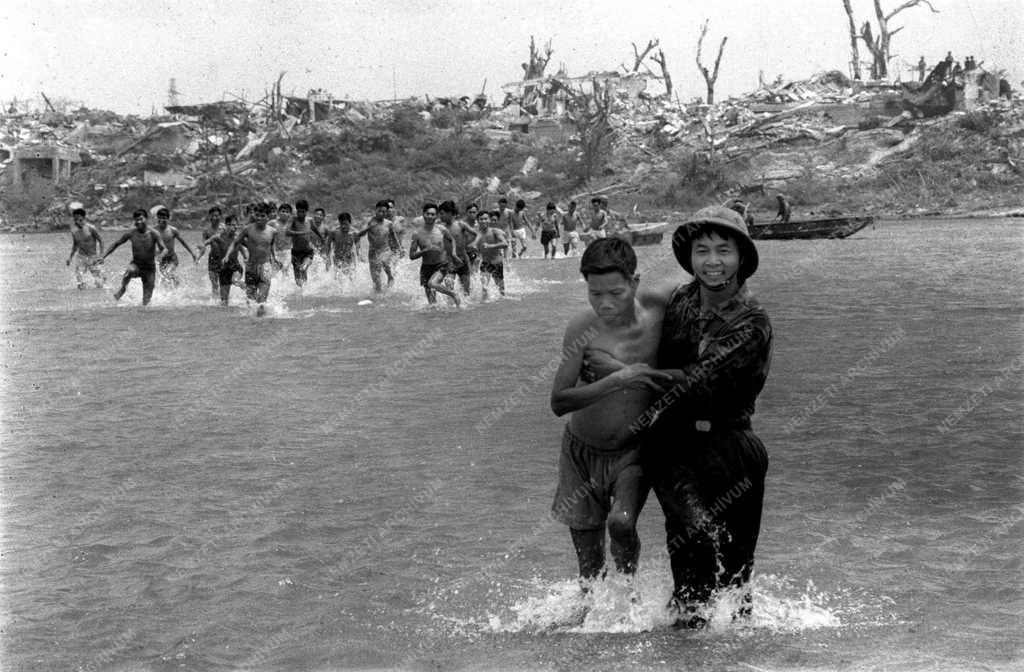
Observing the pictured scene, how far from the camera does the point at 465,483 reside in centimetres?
737

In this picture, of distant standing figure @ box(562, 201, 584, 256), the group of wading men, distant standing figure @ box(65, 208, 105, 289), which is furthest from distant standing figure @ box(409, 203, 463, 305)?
distant standing figure @ box(562, 201, 584, 256)

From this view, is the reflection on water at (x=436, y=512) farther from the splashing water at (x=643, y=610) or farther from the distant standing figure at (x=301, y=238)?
the distant standing figure at (x=301, y=238)

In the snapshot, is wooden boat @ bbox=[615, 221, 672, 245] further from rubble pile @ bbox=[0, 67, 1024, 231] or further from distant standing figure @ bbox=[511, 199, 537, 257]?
rubble pile @ bbox=[0, 67, 1024, 231]

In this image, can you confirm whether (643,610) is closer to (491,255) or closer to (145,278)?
(491,255)

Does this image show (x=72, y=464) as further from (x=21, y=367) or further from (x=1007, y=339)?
(x=1007, y=339)

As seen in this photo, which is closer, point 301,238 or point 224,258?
point 224,258

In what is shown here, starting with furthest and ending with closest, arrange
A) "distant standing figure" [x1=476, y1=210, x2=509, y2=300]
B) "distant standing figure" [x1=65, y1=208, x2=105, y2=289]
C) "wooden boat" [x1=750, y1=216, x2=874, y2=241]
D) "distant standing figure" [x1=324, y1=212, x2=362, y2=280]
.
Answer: "wooden boat" [x1=750, y1=216, x2=874, y2=241] → "distant standing figure" [x1=324, y1=212, x2=362, y2=280] → "distant standing figure" [x1=65, y1=208, x2=105, y2=289] → "distant standing figure" [x1=476, y1=210, x2=509, y2=300]

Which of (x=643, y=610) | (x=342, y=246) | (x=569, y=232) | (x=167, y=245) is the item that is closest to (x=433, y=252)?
(x=342, y=246)

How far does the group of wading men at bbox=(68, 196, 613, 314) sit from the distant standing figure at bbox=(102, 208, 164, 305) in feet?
0.05

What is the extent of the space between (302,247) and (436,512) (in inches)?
551

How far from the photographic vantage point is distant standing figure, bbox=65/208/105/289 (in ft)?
67.9

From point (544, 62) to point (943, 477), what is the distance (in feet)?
237

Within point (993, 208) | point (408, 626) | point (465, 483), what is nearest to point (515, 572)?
point (408, 626)

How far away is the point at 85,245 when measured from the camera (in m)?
21.3
